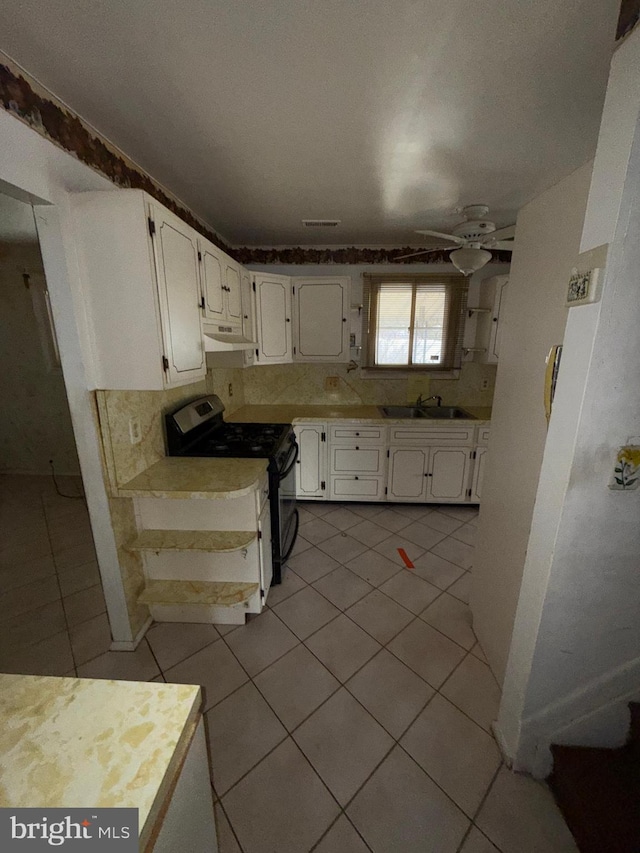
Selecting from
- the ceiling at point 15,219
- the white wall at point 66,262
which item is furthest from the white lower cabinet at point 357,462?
the ceiling at point 15,219

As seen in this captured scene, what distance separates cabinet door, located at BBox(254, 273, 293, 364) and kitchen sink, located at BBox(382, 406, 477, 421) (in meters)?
1.15

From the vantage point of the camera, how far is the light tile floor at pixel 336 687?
1.10 m

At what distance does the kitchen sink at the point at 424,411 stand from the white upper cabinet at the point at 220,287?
1698 mm

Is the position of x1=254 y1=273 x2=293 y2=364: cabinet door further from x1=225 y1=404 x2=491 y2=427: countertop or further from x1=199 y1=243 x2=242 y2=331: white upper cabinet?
x1=225 y1=404 x2=491 y2=427: countertop

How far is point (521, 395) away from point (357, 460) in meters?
1.78

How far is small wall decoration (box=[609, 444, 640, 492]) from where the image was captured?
919mm

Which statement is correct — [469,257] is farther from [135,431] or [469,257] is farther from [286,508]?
[135,431]

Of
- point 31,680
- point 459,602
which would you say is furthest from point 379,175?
point 459,602

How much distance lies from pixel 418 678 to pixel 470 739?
0.95 ft

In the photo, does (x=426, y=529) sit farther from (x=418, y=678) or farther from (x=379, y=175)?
(x=379, y=175)

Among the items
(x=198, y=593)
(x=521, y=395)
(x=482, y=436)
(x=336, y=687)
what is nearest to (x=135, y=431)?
(x=198, y=593)

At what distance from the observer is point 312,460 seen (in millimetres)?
3086

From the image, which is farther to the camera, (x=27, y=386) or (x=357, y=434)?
(x=27, y=386)

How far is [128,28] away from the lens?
0.93 m
